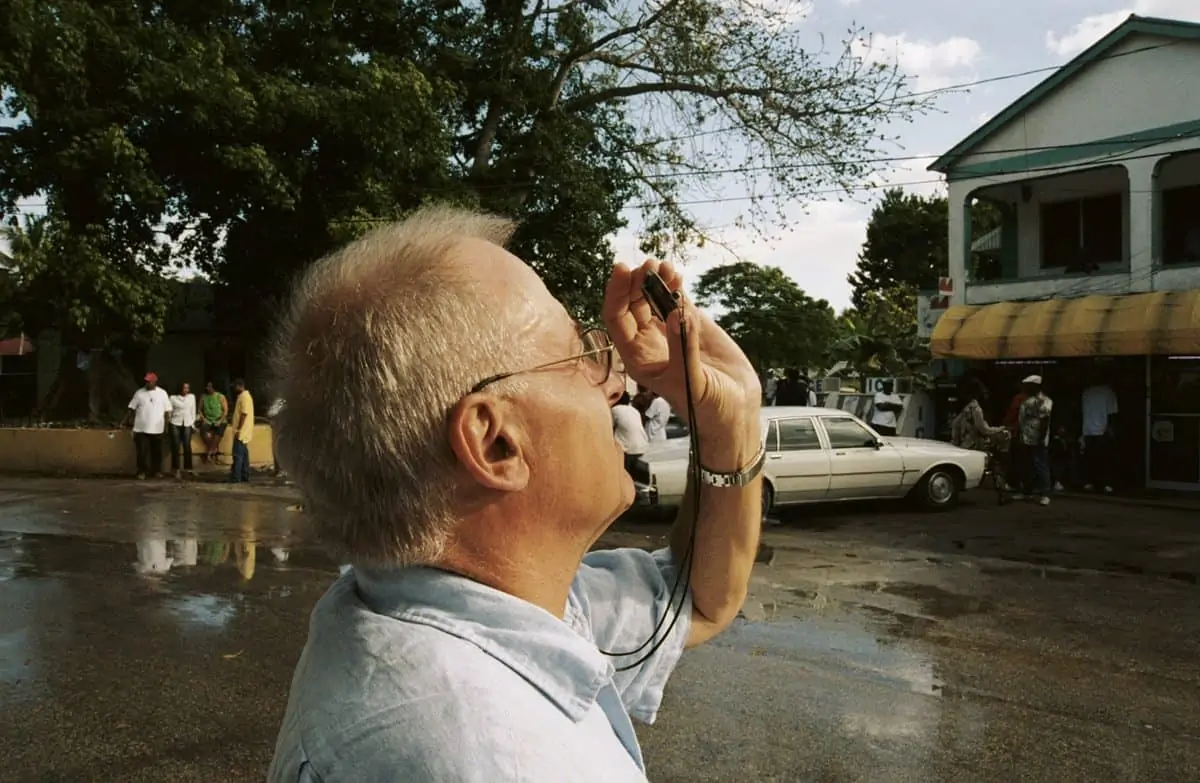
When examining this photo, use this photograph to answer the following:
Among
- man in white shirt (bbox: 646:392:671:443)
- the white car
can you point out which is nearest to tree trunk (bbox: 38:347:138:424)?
man in white shirt (bbox: 646:392:671:443)

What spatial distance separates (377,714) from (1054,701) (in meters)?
5.06

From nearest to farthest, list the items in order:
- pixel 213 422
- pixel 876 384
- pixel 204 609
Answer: pixel 204 609 → pixel 213 422 → pixel 876 384

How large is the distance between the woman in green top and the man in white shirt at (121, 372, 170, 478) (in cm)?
92

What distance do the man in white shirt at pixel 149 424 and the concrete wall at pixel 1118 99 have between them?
594 inches

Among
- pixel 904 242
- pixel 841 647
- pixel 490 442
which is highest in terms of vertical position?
pixel 904 242

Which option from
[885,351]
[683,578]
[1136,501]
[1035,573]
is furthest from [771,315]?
[683,578]

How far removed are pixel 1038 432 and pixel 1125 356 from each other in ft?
10.1

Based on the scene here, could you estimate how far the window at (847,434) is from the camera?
496 inches

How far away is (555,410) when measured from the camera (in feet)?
4.30

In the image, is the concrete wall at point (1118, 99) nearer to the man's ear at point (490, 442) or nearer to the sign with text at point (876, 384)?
the sign with text at point (876, 384)

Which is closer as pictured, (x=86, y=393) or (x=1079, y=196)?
(x=1079, y=196)

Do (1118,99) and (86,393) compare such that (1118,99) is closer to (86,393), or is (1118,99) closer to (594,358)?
(594,358)

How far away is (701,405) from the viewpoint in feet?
5.21

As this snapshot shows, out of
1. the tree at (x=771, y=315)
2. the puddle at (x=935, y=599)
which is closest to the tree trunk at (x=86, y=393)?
the puddle at (x=935, y=599)
